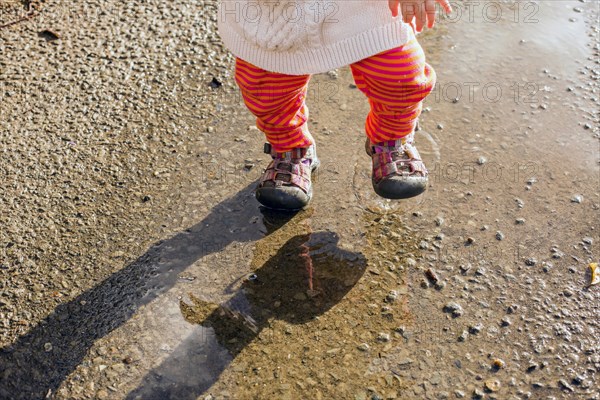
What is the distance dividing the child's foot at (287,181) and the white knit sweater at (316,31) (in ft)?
1.24

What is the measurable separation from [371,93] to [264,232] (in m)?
0.56

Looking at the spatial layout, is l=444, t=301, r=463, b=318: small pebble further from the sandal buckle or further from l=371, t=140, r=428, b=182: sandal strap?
the sandal buckle

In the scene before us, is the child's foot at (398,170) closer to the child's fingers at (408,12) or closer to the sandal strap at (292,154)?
the sandal strap at (292,154)

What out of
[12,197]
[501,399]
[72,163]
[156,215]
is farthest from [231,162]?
[501,399]

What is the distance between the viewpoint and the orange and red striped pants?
223 cm

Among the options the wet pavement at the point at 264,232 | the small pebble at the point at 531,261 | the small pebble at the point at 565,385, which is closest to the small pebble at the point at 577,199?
the wet pavement at the point at 264,232

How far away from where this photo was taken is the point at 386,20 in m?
2.18

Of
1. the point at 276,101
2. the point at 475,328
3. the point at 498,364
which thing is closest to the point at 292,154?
the point at 276,101

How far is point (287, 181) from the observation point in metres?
2.45

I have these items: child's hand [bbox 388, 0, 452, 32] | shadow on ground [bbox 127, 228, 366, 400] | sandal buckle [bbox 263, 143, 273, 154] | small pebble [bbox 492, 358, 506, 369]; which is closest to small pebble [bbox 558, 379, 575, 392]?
small pebble [bbox 492, 358, 506, 369]

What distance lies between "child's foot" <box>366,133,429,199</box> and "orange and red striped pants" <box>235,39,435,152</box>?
4 cm

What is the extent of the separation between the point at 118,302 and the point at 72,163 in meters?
0.64

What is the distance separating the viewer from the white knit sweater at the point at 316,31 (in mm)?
2148

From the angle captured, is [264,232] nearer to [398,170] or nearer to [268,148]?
[268,148]
